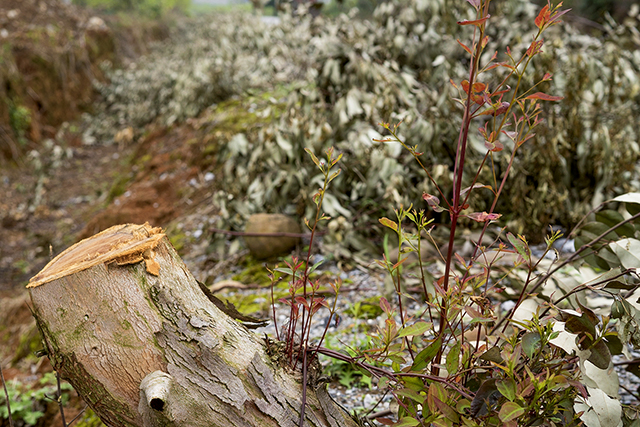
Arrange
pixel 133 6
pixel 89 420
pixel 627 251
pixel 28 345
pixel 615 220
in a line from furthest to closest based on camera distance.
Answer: pixel 133 6
pixel 28 345
pixel 89 420
pixel 615 220
pixel 627 251

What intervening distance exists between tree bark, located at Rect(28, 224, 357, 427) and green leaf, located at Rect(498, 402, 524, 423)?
438mm

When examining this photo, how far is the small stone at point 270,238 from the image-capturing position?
2.75 meters

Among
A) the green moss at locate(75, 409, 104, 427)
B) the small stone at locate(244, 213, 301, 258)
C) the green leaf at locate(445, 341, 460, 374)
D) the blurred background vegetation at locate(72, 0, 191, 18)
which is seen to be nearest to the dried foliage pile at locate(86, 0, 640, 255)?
the small stone at locate(244, 213, 301, 258)

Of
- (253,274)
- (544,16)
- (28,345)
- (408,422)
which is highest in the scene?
(544,16)

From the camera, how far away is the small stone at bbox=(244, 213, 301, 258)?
2.75 metres

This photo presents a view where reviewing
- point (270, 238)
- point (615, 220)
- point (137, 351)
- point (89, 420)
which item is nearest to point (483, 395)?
point (137, 351)

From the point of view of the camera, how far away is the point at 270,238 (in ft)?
9.03

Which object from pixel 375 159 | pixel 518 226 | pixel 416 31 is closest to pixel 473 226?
pixel 518 226

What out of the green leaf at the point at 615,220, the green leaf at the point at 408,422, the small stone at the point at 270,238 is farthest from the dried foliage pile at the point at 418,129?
the green leaf at the point at 408,422

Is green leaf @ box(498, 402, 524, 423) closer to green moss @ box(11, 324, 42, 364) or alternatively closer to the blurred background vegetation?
green moss @ box(11, 324, 42, 364)

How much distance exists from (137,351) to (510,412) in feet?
2.57

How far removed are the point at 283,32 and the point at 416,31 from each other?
229 centimetres

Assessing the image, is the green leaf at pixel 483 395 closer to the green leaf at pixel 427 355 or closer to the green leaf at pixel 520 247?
the green leaf at pixel 427 355

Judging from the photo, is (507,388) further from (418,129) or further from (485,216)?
(418,129)
